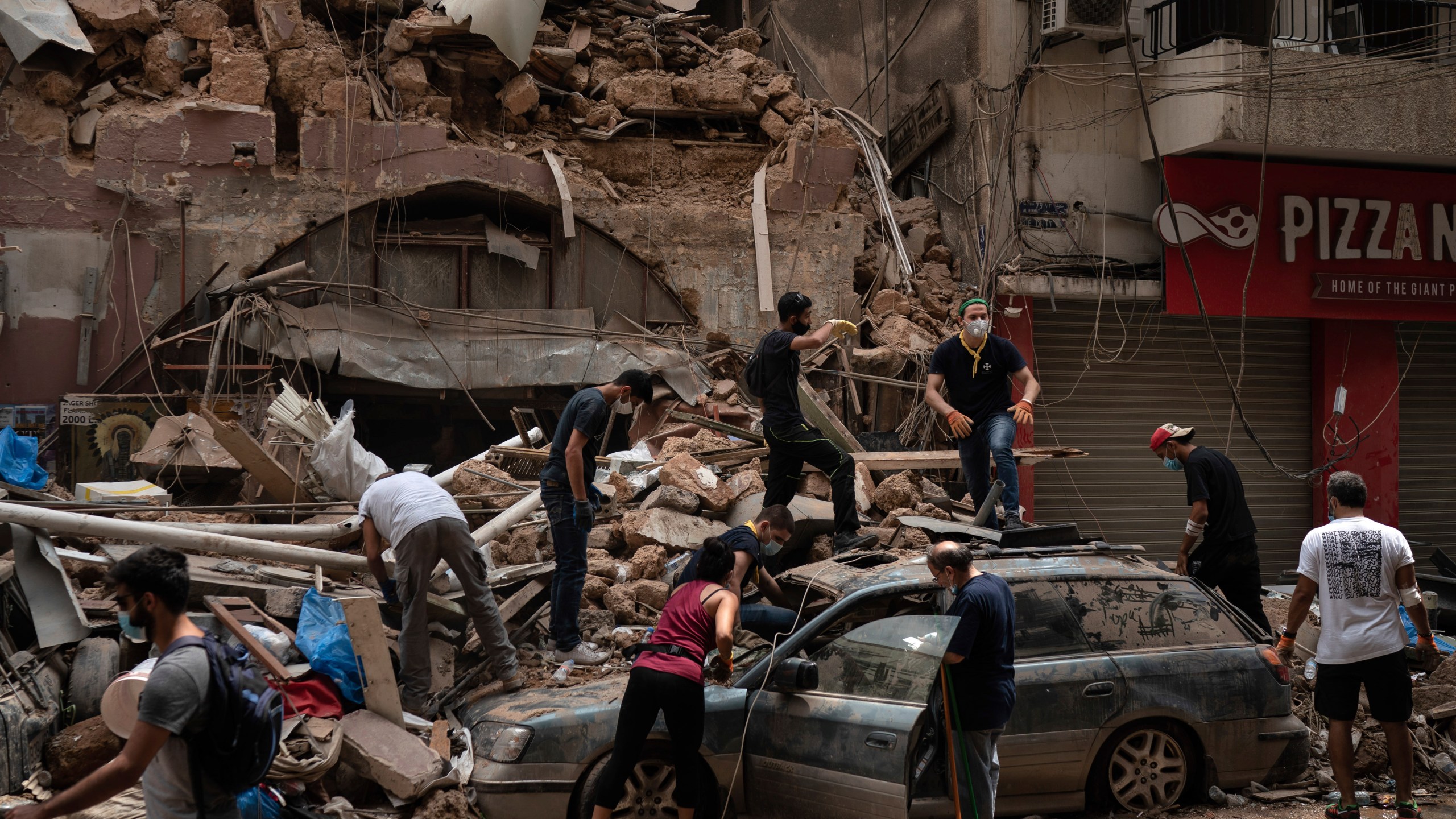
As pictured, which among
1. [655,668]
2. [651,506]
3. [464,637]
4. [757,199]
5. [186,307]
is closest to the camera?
[655,668]

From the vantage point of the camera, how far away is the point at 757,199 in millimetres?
10711

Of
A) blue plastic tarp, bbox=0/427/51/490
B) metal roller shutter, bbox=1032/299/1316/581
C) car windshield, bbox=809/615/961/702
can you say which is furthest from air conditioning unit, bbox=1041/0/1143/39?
blue plastic tarp, bbox=0/427/51/490

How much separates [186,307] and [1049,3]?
9077 millimetres

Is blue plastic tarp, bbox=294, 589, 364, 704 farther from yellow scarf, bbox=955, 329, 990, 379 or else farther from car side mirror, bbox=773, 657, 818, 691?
yellow scarf, bbox=955, 329, 990, 379

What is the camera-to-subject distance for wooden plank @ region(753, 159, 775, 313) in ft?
34.8

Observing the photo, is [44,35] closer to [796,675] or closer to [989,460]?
[989,460]

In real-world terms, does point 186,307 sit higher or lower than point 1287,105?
lower

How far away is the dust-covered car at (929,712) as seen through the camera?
4.46 meters

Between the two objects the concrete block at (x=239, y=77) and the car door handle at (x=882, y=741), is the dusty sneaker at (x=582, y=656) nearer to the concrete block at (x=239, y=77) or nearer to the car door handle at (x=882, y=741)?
the car door handle at (x=882, y=741)

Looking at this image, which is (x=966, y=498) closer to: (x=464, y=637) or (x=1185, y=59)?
(x=464, y=637)

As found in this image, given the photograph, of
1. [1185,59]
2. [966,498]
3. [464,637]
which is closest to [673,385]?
[966,498]

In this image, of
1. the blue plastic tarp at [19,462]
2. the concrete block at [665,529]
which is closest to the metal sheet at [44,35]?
the blue plastic tarp at [19,462]

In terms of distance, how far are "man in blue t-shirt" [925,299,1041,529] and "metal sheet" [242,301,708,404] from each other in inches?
126

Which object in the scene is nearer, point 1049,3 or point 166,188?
point 166,188
